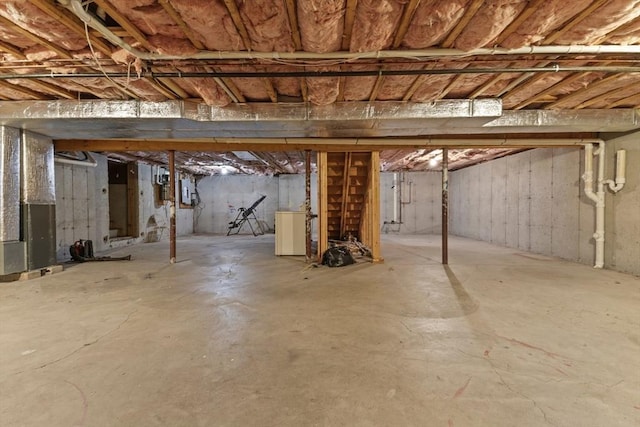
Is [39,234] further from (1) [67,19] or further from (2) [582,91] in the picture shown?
(2) [582,91]

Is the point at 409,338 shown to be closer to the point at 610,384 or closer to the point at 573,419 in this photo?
the point at 573,419

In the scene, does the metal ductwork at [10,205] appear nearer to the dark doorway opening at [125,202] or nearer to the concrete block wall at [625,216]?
the dark doorway opening at [125,202]

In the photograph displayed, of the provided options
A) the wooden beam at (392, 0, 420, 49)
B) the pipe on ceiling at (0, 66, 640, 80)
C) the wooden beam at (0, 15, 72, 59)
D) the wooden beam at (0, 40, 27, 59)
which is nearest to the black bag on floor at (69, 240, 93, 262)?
the pipe on ceiling at (0, 66, 640, 80)

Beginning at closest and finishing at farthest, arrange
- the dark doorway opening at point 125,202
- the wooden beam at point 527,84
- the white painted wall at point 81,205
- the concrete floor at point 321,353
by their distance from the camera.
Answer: the concrete floor at point 321,353 → the wooden beam at point 527,84 → the white painted wall at point 81,205 → the dark doorway opening at point 125,202

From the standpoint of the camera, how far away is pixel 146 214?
7.70m

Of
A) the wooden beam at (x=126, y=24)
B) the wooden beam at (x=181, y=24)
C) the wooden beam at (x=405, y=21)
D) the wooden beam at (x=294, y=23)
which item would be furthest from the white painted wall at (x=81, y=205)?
the wooden beam at (x=405, y=21)

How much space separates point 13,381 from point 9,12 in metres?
2.21

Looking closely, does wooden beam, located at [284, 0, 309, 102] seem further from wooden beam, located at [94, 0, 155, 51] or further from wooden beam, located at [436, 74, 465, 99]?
wooden beam, located at [436, 74, 465, 99]

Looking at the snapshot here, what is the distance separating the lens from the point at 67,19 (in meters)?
1.82

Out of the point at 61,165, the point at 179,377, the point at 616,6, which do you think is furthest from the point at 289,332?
the point at 61,165

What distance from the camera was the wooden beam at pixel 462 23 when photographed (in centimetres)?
169

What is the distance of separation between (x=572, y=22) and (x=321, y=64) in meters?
1.73

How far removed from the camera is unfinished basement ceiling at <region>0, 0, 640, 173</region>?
1.76m

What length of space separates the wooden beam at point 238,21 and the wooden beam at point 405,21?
1.06 meters
